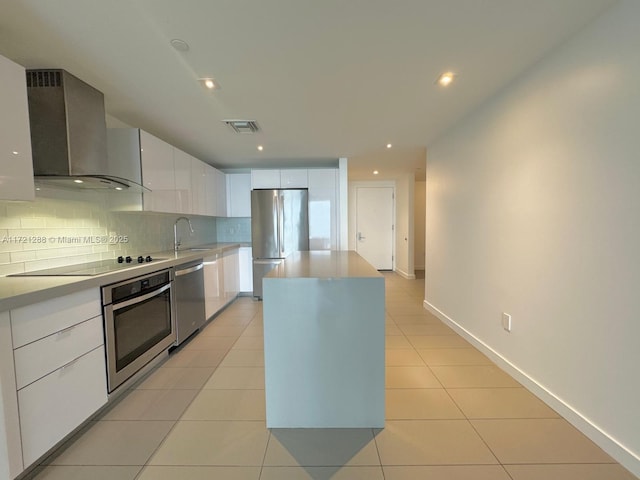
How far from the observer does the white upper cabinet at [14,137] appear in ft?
4.51

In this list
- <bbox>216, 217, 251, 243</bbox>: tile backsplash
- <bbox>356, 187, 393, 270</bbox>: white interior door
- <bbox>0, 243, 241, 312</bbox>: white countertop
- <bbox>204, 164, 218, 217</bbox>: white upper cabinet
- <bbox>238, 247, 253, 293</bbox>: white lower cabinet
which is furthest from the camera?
<bbox>356, 187, 393, 270</bbox>: white interior door

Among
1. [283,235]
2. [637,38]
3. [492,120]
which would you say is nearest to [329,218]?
[283,235]

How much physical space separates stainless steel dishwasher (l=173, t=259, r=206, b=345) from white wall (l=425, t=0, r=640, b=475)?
9.50 feet

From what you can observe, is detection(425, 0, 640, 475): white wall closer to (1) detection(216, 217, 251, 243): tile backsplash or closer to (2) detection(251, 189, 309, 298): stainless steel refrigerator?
(2) detection(251, 189, 309, 298): stainless steel refrigerator

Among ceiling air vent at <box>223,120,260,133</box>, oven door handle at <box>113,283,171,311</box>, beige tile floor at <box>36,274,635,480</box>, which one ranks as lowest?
beige tile floor at <box>36,274,635,480</box>

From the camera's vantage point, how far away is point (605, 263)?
1.39 meters

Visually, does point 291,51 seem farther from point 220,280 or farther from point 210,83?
point 220,280

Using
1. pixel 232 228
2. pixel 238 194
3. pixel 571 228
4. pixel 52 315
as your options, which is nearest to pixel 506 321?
pixel 571 228

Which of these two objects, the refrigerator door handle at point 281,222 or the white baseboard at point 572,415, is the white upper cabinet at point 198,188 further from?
the white baseboard at point 572,415

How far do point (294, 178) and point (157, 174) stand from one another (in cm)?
210

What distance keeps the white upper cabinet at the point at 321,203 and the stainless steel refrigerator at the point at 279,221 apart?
5.4 inches

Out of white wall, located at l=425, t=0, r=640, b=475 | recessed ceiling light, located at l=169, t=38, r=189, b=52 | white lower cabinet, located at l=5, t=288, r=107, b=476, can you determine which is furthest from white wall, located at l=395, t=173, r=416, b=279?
white lower cabinet, located at l=5, t=288, r=107, b=476

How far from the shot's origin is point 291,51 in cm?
164

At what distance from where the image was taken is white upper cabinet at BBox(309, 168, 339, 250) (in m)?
4.36
